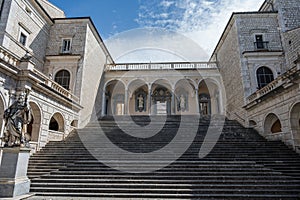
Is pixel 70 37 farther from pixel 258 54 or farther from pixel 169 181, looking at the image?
pixel 258 54

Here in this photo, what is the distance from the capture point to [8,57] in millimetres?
8273

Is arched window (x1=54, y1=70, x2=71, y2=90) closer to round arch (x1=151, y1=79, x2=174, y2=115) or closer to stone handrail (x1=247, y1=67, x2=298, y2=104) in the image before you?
round arch (x1=151, y1=79, x2=174, y2=115)

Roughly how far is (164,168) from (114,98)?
627 inches

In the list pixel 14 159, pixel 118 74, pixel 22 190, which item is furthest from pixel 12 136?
pixel 118 74

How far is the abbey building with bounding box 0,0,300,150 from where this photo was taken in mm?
9328

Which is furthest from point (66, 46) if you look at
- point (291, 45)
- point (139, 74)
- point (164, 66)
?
point (291, 45)

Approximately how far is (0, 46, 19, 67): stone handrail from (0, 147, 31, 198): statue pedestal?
157 inches

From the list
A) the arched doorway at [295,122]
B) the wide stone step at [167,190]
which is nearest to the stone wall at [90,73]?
the wide stone step at [167,190]

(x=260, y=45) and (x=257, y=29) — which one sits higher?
(x=257, y=29)

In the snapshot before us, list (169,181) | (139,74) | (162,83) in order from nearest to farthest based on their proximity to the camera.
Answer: (169,181) < (139,74) < (162,83)

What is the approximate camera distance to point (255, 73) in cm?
1432

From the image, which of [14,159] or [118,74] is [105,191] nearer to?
[14,159]

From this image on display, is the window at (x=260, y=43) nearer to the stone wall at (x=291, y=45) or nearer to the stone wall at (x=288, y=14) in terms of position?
the stone wall at (x=291, y=45)

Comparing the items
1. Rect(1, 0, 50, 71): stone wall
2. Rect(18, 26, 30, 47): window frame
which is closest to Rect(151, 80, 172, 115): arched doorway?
Rect(1, 0, 50, 71): stone wall
